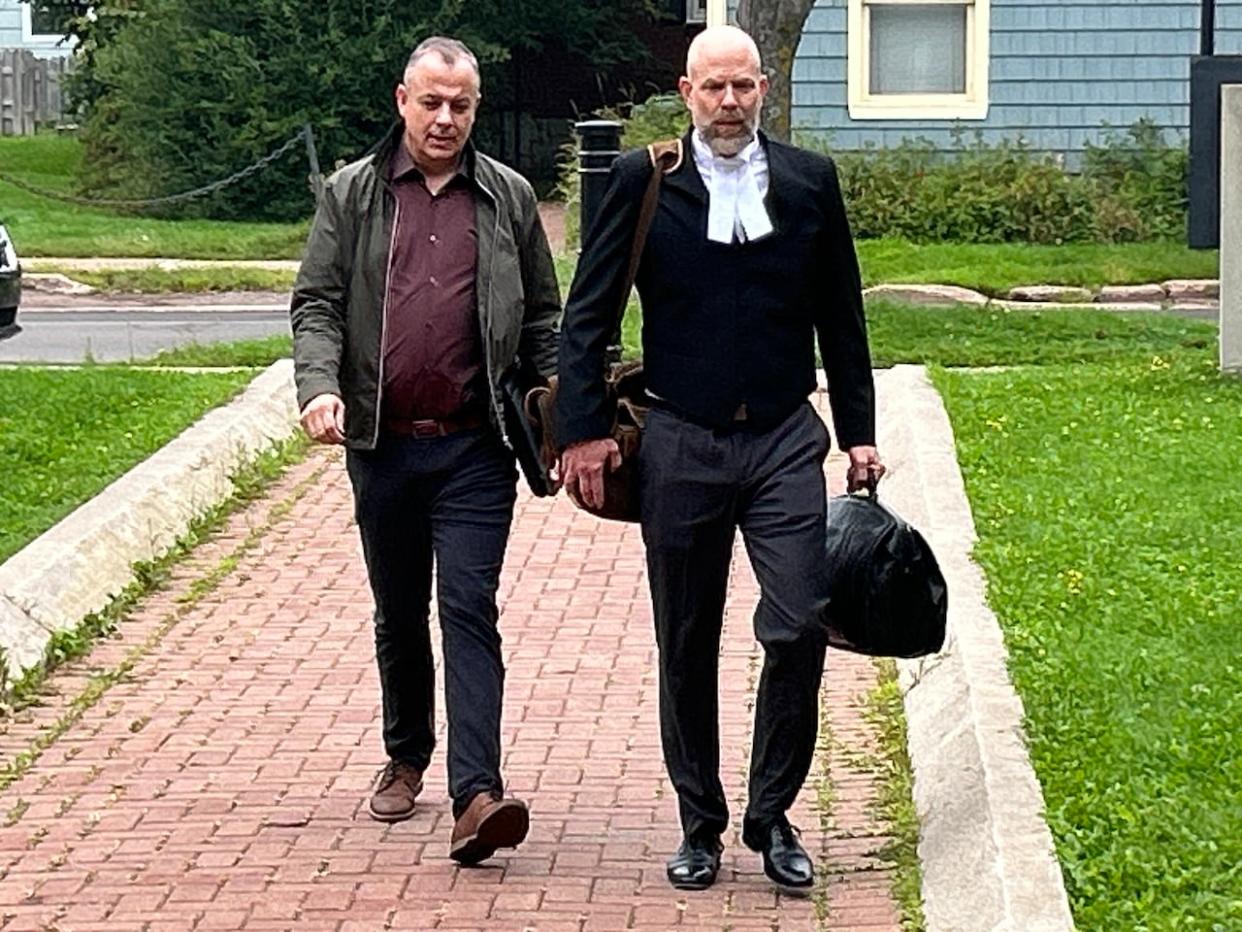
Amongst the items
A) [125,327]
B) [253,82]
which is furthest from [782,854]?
[253,82]

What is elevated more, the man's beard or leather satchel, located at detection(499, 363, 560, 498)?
the man's beard

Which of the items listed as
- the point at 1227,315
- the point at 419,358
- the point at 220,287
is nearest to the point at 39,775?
the point at 419,358

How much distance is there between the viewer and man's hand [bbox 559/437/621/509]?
6078 millimetres

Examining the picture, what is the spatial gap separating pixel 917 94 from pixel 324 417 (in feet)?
57.6

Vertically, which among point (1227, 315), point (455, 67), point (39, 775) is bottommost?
point (39, 775)

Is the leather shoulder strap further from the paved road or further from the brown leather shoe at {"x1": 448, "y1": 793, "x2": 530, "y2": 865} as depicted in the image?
the paved road

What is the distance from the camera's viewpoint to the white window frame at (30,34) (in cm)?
3903

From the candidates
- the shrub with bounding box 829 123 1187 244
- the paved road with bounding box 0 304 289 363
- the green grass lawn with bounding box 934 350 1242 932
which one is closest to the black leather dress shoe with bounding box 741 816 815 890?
the green grass lawn with bounding box 934 350 1242 932

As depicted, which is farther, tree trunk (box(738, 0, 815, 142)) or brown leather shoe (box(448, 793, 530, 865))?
tree trunk (box(738, 0, 815, 142))

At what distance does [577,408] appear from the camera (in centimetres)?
608

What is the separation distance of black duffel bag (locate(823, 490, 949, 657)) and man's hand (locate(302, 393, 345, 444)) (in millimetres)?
1225

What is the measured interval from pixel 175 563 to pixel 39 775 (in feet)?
9.55

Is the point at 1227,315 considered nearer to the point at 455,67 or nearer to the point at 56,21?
the point at 455,67

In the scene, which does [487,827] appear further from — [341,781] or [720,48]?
[720,48]
